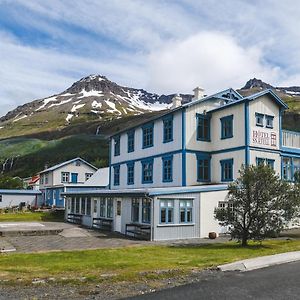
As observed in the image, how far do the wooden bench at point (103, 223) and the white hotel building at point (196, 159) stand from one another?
75 mm

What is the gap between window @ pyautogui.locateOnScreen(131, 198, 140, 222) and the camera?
28.3m

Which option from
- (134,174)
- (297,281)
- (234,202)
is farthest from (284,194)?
(134,174)

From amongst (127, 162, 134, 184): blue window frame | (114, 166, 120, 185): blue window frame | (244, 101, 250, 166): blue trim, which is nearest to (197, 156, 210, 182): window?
(244, 101, 250, 166): blue trim

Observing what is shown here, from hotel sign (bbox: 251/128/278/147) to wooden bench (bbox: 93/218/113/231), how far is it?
12196 millimetres

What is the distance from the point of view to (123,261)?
16672mm

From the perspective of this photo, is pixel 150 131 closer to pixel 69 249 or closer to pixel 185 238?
pixel 185 238

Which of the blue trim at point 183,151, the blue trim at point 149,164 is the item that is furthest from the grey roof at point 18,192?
the blue trim at point 183,151

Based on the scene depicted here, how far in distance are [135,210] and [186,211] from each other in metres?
3.79

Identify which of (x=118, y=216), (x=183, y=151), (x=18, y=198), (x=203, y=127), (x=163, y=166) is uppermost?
(x=203, y=127)

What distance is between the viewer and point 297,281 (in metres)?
12.4

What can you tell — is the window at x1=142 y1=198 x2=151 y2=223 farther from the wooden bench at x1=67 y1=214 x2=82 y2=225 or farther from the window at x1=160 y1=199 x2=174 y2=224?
the wooden bench at x1=67 y1=214 x2=82 y2=225

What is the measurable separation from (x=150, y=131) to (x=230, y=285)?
26387 millimetres

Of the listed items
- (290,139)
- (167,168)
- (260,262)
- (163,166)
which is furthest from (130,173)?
(260,262)

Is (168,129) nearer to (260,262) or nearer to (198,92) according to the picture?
(198,92)
